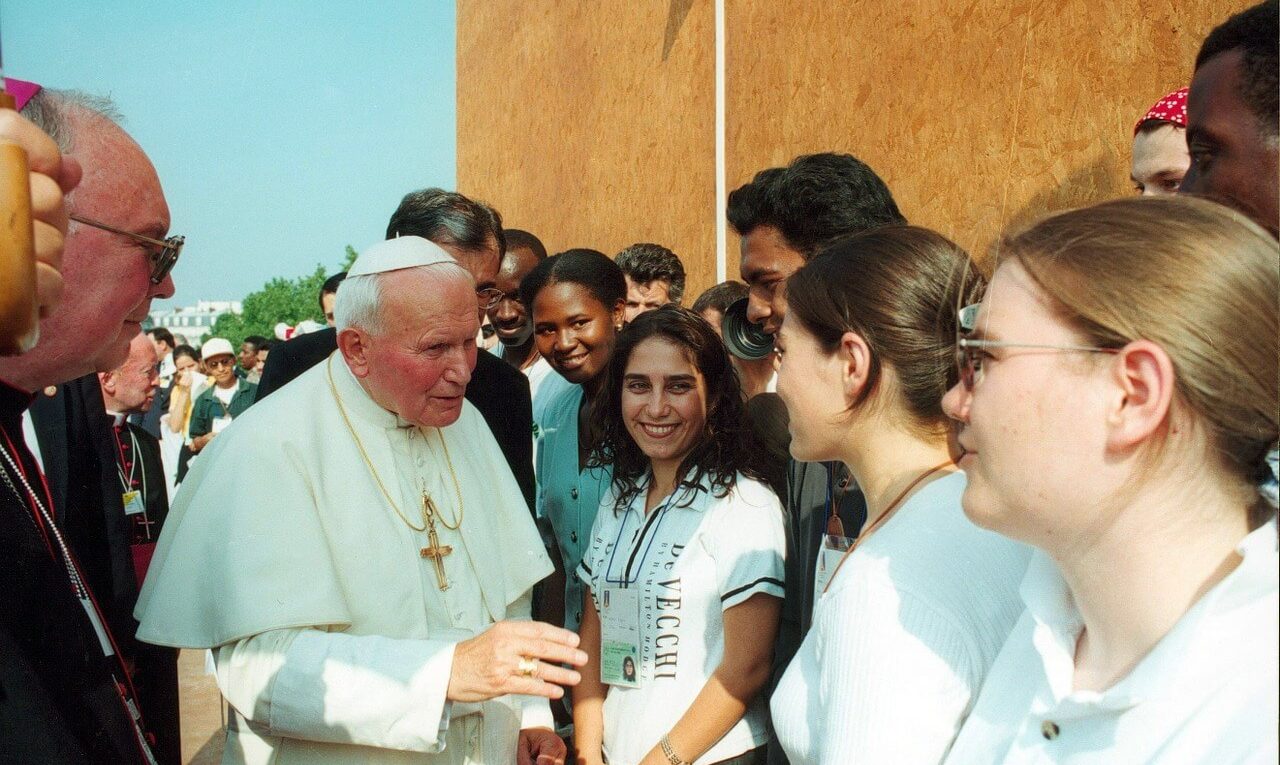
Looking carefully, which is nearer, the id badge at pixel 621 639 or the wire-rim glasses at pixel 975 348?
the wire-rim glasses at pixel 975 348

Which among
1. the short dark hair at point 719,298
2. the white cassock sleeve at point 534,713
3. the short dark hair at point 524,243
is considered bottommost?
the white cassock sleeve at point 534,713

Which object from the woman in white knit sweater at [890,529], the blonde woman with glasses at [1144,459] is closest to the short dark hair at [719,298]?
the woman in white knit sweater at [890,529]

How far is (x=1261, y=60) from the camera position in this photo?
72.2 inches

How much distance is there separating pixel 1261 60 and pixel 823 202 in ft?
4.12

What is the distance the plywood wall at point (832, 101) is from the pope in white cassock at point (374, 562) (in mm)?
1992

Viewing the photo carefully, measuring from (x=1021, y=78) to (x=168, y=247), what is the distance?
328 centimetres

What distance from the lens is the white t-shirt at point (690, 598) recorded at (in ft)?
9.57

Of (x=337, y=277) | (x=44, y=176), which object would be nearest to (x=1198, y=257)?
(x=44, y=176)

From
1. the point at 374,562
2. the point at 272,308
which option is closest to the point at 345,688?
the point at 374,562

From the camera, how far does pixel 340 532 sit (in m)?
2.65

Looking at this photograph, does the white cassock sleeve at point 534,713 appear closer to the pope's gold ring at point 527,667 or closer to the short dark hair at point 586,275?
the pope's gold ring at point 527,667

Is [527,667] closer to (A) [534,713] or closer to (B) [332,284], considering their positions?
(A) [534,713]

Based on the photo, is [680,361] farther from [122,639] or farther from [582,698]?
[122,639]

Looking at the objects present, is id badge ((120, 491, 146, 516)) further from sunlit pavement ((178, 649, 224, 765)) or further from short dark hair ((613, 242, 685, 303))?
short dark hair ((613, 242, 685, 303))
